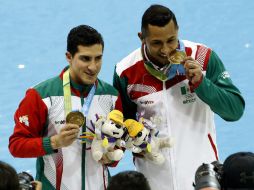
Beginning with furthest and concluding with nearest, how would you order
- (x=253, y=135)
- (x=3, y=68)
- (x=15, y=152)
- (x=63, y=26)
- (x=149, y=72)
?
1. (x=63, y=26)
2. (x=3, y=68)
3. (x=253, y=135)
4. (x=149, y=72)
5. (x=15, y=152)

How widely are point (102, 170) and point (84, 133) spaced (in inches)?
10.9

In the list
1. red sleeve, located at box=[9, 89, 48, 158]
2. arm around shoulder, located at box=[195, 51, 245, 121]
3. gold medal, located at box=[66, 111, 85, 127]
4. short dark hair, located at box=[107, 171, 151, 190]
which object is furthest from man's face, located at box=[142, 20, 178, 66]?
short dark hair, located at box=[107, 171, 151, 190]

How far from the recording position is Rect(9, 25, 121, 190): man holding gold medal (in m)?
4.70

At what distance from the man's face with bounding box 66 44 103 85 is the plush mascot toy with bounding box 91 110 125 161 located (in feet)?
0.89

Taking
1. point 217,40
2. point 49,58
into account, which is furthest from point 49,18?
point 217,40

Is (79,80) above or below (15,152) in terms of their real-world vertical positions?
above

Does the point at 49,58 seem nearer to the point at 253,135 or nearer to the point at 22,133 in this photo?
the point at 253,135

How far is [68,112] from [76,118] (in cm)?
18

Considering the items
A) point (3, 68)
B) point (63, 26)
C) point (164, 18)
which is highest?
point (63, 26)

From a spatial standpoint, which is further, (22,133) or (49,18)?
(49,18)

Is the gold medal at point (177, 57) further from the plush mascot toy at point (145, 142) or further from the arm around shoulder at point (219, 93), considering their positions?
the plush mascot toy at point (145, 142)

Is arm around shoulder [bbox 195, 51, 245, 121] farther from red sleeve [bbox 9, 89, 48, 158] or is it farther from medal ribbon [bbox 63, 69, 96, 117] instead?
red sleeve [bbox 9, 89, 48, 158]

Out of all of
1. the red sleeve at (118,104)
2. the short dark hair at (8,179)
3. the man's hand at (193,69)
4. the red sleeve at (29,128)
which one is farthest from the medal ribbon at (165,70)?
the short dark hair at (8,179)

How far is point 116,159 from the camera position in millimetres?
4754
